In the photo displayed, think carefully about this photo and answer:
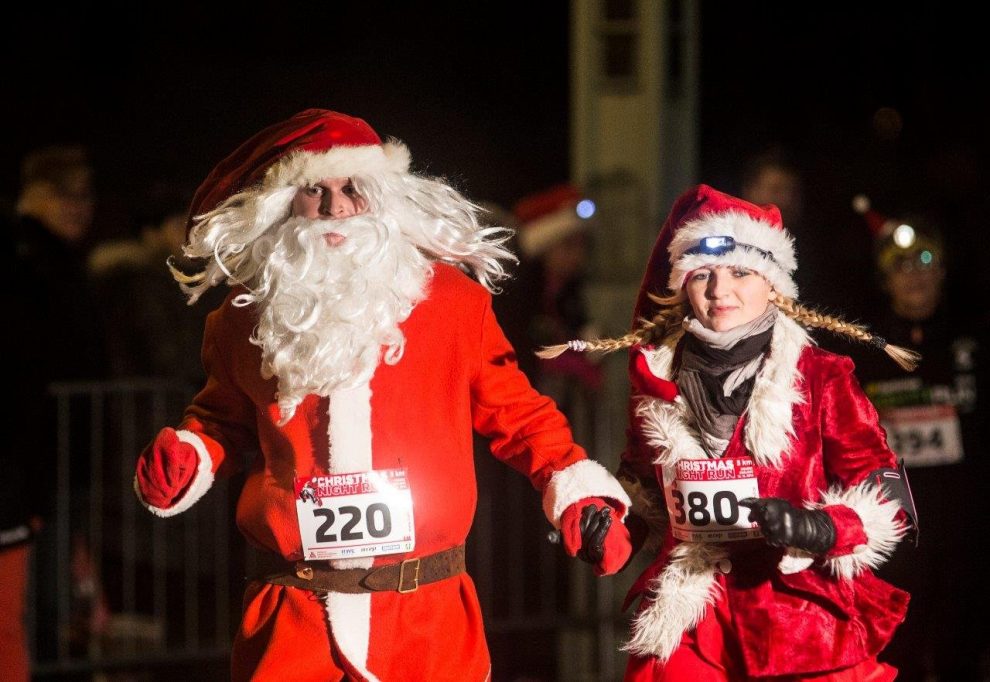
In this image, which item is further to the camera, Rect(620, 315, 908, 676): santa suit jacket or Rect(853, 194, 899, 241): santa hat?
Rect(853, 194, 899, 241): santa hat

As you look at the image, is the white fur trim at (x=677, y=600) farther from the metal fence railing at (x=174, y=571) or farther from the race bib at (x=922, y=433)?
the metal fence railing at (x=174, y=571)

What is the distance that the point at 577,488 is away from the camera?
4.11 metres

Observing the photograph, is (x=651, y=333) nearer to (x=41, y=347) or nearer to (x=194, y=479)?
(x=194, y=479)

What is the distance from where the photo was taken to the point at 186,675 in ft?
24.3

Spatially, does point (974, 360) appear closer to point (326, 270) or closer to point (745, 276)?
point (745, 276)

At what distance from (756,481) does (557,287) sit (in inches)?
152

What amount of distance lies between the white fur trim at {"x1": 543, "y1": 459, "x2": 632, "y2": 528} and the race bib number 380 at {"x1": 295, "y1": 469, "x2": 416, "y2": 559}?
0.41m

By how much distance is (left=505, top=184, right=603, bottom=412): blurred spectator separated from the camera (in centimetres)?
757

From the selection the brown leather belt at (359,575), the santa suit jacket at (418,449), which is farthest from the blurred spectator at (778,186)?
the brown leather belt at (359,575)

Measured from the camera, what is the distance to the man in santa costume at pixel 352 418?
13.2 ft

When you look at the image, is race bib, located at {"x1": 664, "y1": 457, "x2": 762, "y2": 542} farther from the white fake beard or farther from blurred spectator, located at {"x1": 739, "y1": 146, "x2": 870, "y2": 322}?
blurred spectator, located at {"x1": 739, "y1": 146, "x2": 870, "y2": 322}

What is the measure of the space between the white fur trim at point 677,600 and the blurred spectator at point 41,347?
253cm

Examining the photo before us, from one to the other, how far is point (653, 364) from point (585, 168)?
3.81m

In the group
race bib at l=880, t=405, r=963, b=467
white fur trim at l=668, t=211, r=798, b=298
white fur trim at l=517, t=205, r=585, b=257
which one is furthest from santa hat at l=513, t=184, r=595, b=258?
white fur trim at l=668, t=211, r=798, b=298
